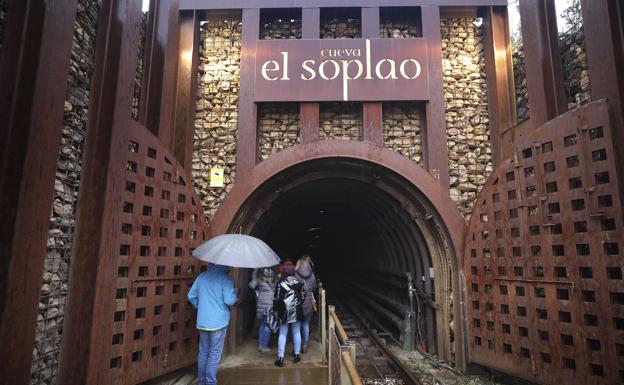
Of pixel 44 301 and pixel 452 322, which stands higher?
pixel 44 301

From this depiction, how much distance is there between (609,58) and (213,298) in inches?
203

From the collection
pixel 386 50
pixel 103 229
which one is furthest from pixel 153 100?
pixel 386 50

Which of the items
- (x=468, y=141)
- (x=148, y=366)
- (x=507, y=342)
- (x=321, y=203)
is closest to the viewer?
(x=148, y=366)

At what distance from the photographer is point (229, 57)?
751cm

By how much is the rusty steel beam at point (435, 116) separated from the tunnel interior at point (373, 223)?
1.84 feet

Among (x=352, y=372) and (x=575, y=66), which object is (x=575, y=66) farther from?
(x=352, y=372)

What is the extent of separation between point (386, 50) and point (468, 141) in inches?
86.8

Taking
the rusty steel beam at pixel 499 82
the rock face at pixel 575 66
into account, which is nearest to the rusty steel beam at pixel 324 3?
the rusty steel beam at pixel 499 82

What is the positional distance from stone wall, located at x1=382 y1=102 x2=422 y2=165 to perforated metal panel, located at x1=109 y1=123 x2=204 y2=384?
3625 mm

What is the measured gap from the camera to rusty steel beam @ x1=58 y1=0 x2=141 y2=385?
4148 millimetres

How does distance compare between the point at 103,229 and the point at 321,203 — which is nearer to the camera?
the point at 103,229

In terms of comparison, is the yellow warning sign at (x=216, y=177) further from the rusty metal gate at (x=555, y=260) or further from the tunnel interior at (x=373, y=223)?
the rusty metal gate at (x=555, y=260)

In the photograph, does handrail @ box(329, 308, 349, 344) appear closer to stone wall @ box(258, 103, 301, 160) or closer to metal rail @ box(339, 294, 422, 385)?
metal rail @ box(339, 294, 422, 385)

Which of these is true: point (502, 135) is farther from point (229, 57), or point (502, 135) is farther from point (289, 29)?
point (229, 57)
